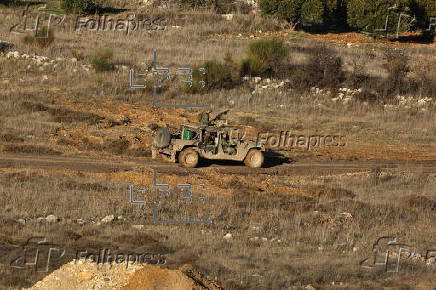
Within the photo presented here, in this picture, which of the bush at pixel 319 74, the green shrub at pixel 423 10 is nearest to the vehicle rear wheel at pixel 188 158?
the bush at pixel 319 74

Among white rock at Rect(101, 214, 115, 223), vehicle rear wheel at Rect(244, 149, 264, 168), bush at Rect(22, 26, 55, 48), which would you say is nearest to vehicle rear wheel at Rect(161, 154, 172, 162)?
vehicle rear wheel at Rect(244, 149, 264, 168)

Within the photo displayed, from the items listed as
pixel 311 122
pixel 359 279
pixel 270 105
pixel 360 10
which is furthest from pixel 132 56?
pixel 359 279

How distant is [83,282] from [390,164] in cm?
2021

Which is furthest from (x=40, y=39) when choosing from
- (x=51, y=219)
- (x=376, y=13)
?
(x=51, y=219)

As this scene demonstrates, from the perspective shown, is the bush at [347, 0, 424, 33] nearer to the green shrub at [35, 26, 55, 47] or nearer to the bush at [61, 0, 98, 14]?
the bush at [61, 0, 98, 14]

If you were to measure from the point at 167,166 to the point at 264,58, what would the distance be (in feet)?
61.8

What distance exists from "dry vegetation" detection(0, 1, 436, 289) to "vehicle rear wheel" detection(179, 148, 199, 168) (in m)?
0.44

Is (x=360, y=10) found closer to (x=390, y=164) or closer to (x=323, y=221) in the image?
(x=390, y=164)

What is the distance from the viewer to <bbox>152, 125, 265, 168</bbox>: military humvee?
1139 inches

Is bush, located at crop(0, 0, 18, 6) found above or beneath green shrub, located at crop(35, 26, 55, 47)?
above

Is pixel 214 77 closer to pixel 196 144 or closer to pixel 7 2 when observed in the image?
pixel 196 144

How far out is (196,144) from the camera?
2889 centimetres

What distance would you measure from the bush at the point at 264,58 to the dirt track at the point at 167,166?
14.2 m

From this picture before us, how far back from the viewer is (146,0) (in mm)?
70938
